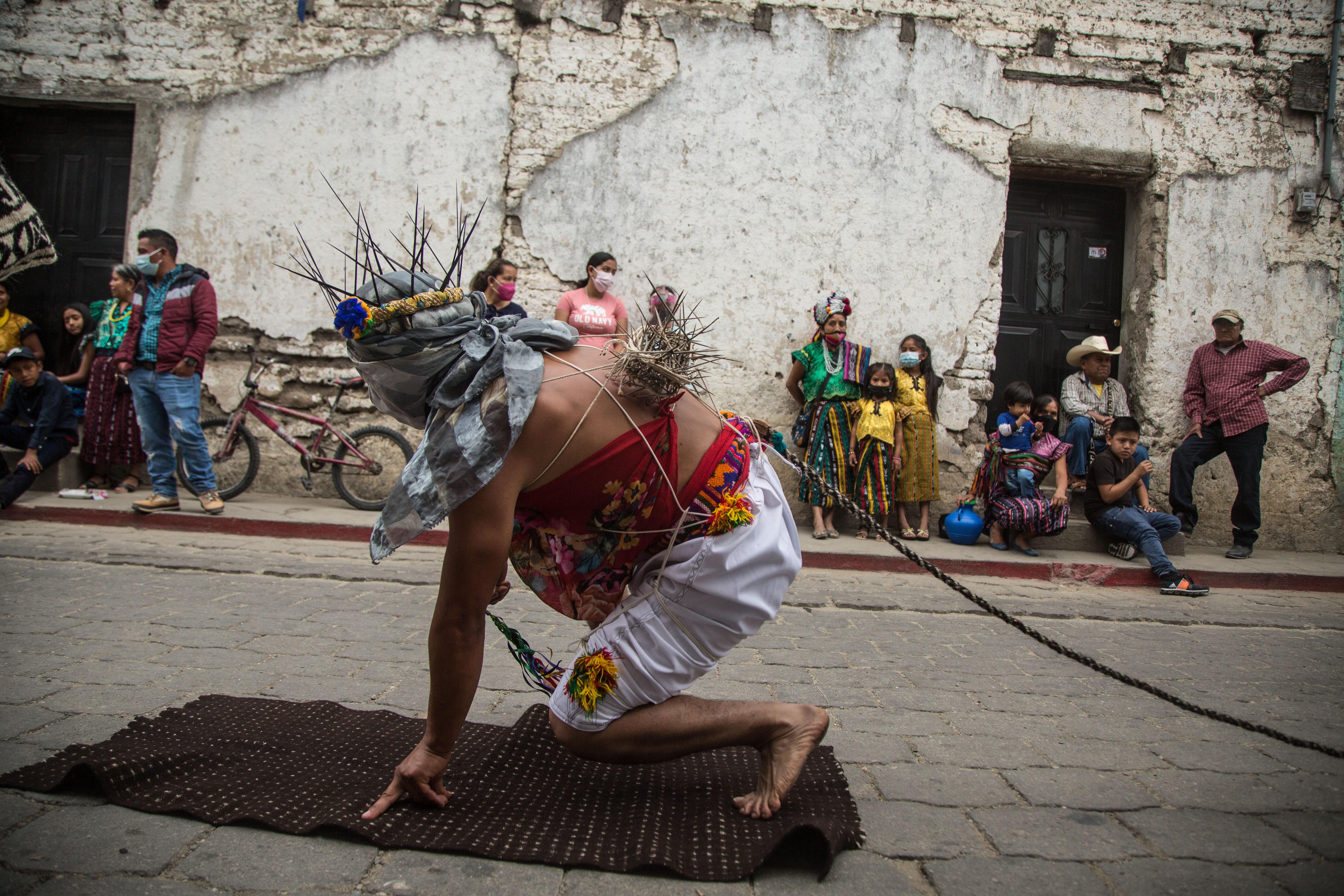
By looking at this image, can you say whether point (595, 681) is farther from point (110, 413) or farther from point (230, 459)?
point (110, 413)

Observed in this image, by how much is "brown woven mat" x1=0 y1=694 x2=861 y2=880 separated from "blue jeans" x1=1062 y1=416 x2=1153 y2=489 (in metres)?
5.49

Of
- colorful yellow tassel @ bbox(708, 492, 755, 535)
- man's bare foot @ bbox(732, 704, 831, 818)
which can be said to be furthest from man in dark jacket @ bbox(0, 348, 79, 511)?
man's bare foot @ bbox(732, 704, 831, 818)

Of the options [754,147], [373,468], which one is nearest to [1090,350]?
[754,147]

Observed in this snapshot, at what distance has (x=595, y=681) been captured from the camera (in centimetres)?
209

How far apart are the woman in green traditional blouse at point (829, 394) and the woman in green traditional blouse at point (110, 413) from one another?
219 inches

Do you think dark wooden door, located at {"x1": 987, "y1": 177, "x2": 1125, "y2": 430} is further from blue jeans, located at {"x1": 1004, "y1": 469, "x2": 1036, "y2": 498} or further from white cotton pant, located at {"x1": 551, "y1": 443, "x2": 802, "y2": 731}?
white cotton pant, located at {"x1": 551, "y1": 443, "x2": 802, "y2": 731}

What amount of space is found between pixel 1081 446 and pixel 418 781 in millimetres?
6604

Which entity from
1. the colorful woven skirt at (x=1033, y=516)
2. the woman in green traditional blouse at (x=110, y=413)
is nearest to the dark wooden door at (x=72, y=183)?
the woman in green traditional blouse at (x=110, y=413)

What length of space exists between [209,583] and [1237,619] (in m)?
6.00

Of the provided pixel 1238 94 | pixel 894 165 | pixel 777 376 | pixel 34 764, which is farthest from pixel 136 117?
pixel 1238 94

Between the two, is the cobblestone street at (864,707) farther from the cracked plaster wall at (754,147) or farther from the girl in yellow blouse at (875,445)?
the cracked plaster wall at (754,147)

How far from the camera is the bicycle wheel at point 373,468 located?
7250mm

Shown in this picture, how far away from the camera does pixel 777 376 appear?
7746 mm

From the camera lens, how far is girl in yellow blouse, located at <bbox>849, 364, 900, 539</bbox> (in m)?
7.05
